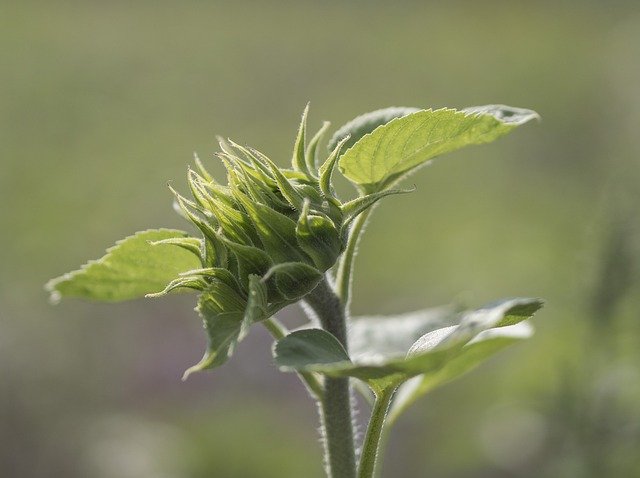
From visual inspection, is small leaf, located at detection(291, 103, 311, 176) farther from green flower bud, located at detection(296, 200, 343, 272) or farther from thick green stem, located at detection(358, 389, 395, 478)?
thick green stem, located at detection(358, 389, 395, 478)

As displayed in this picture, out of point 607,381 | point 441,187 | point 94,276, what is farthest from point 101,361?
point 441,187

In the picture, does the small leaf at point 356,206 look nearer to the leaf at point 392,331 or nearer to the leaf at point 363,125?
the leaf at point 363,125

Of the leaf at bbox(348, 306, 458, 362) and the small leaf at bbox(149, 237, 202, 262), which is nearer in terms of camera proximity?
the small leaf at bbox(149, 237, 202, 262)

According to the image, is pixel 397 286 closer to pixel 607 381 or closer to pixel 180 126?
pixel 607 381

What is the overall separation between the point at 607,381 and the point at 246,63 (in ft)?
31.8

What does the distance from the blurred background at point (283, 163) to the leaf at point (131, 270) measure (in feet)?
1.95

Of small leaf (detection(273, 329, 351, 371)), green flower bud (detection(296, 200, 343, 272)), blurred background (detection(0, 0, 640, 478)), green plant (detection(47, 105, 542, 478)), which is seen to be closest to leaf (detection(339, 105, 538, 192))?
green plant (detection(47, 105, 542, 478))

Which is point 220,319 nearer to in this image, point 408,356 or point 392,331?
point 408,356

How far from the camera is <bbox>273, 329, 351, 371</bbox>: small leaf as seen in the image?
0.84 m

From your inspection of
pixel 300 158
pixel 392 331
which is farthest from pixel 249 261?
pixel 392 331

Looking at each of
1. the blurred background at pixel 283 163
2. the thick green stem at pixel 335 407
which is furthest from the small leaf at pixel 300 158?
the blurred background at pixel 283 163

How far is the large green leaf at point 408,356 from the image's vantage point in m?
0.76

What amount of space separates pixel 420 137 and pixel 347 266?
0.56 ft

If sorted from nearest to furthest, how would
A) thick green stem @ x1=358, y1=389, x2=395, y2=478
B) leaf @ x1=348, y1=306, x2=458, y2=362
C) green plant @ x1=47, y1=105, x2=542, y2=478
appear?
green plant @ x1=47, y1=105, x2=542, y2=478, thick green stem @ x1=358, y1=389, x2=395, y2=478, leaf @ x1=348, y1=306, x2=458, y2=362
